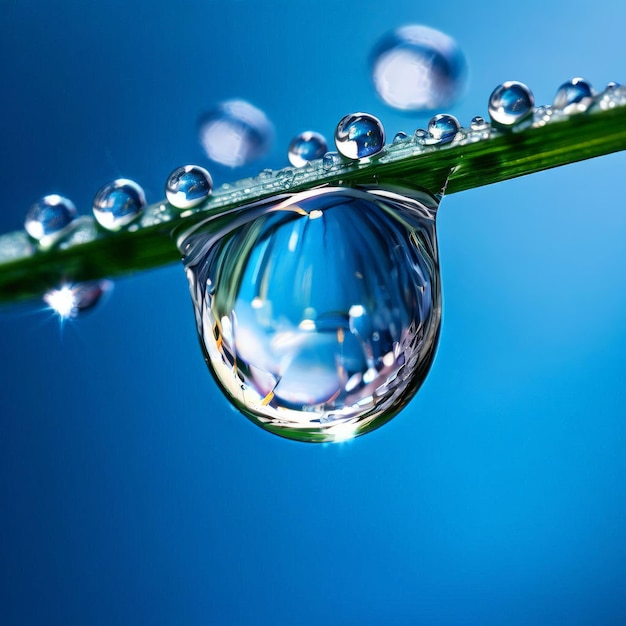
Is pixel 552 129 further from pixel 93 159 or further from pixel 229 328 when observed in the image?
pixel 93 159

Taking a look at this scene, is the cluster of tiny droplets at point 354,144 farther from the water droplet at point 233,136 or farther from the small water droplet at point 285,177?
the water droplet at point 233,136

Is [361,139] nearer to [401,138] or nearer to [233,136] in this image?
[401,138]

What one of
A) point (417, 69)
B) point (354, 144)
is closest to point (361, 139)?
point (354, 144)

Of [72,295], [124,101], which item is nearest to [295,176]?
[72,295]

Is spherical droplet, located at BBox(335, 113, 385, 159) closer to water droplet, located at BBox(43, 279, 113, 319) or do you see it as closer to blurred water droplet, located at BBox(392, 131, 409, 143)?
blurred water droplet, located at BBox(392, 131, 409, 143)

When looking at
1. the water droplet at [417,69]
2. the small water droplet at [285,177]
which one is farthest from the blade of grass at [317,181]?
the water droplet at [417,69]
